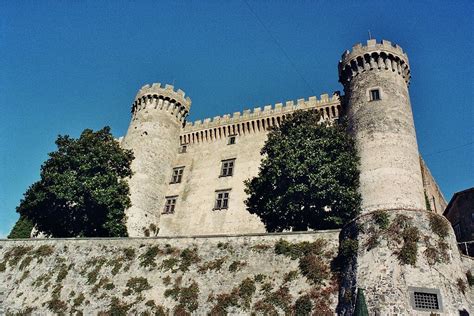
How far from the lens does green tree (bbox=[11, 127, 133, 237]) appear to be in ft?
99.7

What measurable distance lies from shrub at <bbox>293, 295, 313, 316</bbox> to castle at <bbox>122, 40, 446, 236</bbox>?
10332mm

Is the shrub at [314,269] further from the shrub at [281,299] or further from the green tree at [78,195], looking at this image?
the green tree at [78,195]

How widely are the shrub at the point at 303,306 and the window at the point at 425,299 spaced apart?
164 inches

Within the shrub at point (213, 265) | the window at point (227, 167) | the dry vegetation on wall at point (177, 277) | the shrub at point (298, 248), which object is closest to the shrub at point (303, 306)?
the dry vegetation on wall at point (177, 277)

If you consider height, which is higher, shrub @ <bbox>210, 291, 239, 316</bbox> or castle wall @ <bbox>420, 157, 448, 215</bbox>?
castle wall @ <bbox>420, 157, 448, 215</bbox>

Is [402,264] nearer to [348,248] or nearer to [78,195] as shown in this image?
[348,248]

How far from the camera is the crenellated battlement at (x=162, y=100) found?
42031mm

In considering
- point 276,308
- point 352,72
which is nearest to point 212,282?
point 276,308

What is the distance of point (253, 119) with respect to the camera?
3972cm

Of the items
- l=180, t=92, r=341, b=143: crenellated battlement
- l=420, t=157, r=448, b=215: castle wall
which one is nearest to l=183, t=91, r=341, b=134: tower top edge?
l=180, t=92, r=341, b=143: crenellated battlement

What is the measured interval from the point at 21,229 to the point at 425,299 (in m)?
39.9

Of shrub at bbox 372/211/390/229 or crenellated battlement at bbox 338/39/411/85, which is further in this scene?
crenellated battlement at bbox 338/39/411/85

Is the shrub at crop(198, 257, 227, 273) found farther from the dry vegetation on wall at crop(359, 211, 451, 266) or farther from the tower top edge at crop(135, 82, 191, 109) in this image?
the tower top edge at crop(135, 82, 191, 109)

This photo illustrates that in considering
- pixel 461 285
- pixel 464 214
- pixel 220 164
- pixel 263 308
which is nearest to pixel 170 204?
pixel 220 164
